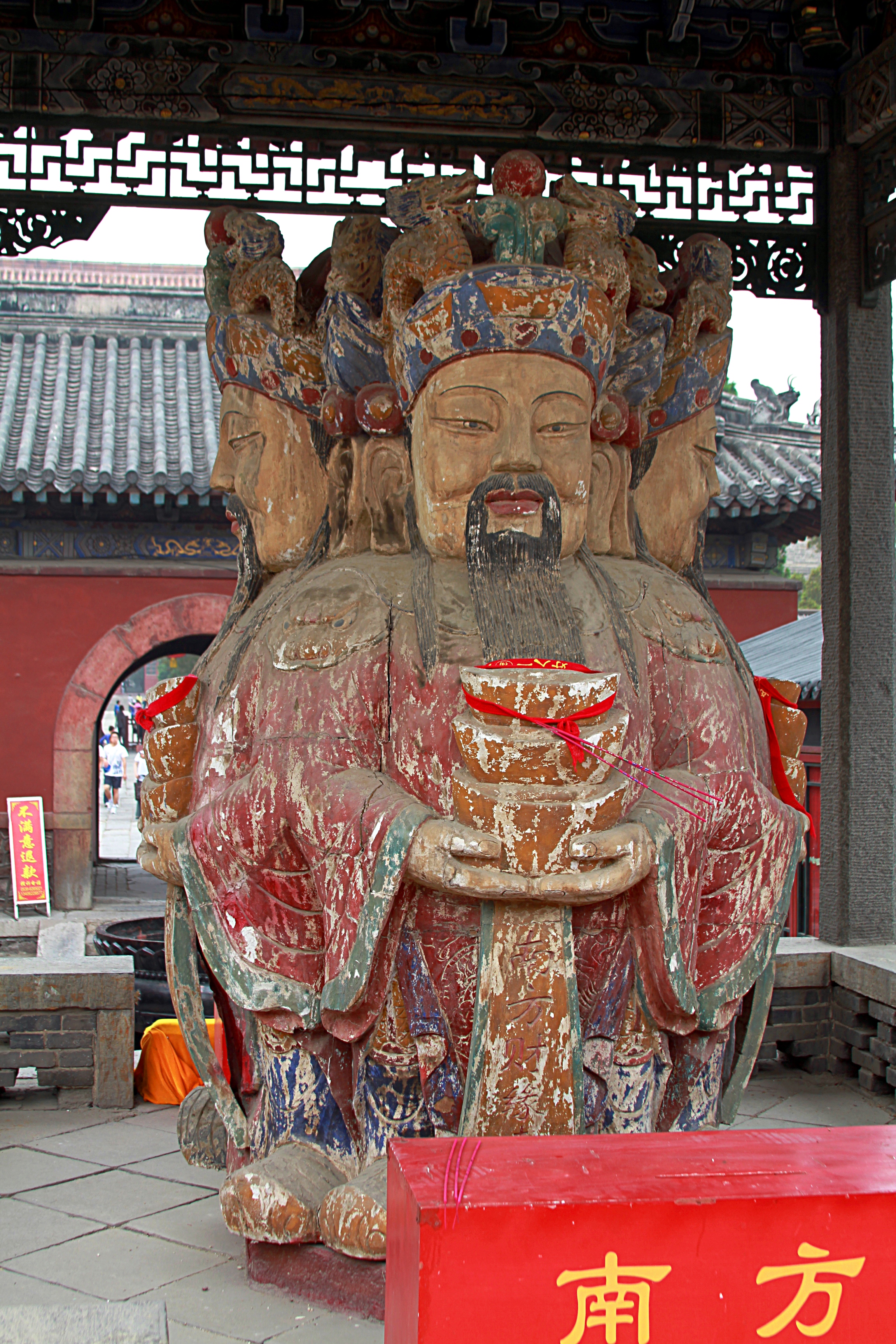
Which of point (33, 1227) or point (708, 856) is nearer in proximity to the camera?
point (708, 856)

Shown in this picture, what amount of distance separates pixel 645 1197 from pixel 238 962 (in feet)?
5.44

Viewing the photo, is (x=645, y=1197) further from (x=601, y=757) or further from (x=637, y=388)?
(x=637, y=388)

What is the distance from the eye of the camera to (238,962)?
126 inches

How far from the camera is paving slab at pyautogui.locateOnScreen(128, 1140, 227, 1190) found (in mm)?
3977

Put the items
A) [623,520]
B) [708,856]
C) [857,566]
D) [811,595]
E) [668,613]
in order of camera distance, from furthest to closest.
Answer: [811,595]
[857,566]
[623,520]
[668,613]
[708,856]

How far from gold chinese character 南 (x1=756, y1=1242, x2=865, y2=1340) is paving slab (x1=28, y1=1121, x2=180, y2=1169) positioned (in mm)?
2787

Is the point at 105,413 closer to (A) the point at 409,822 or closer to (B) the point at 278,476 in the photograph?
(B) the point at 278,476

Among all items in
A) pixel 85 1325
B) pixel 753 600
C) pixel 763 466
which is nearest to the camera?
pixel 85 1325

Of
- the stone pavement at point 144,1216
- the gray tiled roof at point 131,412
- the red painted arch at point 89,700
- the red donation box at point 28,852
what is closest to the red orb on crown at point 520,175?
the stone pavement at point 144,1216

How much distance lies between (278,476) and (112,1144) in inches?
93.1

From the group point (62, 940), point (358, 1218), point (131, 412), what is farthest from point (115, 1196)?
point (131, 412)

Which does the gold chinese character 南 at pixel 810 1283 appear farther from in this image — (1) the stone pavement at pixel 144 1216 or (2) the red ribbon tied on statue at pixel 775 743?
(2) the red ribbon tied on statue at pixel 775 743

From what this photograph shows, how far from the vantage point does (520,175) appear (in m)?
3.30

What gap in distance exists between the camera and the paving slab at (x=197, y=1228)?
3461 millimetres
